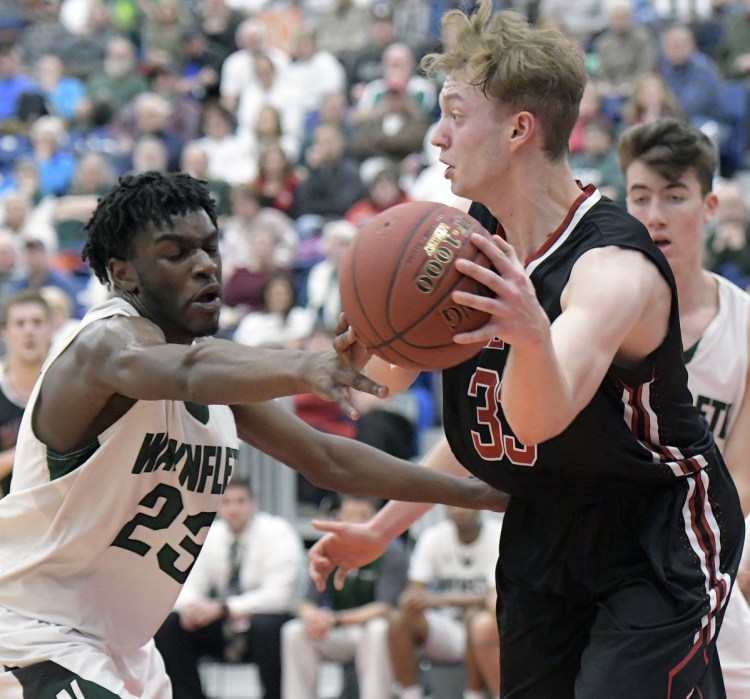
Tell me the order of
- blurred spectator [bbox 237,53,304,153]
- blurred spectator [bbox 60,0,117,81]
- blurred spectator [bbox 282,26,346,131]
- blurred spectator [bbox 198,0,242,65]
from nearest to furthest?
blurred spectator [bbox 237,53,304,153], blurred spectator [bbox 282,26,346,131], blurred spectator [bbox 198,0,242,65], blurred spectator [bbox 60,0,117,81]

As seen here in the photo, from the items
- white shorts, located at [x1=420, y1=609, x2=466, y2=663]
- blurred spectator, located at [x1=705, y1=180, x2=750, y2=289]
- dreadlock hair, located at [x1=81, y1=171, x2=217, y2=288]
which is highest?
dreadlock hair, located at [x1=81, y1=171, x2=217, y2=288]

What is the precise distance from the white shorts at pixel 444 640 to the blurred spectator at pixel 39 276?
4.92 m

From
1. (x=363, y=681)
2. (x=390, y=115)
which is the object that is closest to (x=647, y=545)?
(x=363, y=681)

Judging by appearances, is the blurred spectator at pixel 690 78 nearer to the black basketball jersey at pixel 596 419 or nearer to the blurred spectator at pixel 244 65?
the blurred spectator at pixel 244 65

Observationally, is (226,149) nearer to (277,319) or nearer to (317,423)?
(277,319)

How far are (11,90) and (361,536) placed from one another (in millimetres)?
12739

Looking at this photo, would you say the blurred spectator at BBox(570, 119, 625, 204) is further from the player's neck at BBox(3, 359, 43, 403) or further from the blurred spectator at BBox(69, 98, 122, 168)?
the blurred spectator at BBox(69, 98, 122, 168)

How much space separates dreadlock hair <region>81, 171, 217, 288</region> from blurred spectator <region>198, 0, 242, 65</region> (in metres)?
12.5

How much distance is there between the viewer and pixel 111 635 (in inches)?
145

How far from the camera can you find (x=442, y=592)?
25.1 ft

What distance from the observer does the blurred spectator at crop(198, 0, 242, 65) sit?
16.0 m

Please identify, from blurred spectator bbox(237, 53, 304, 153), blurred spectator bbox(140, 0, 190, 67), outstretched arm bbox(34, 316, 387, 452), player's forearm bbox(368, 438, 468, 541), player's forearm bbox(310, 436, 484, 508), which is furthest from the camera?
blurred spectator bbox(140, 0, 190, 67)

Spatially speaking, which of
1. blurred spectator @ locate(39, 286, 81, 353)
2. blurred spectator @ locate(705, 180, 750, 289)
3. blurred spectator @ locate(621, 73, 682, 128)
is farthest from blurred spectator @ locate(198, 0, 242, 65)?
blurred spectator @ locate(705, 180, 750, 289)

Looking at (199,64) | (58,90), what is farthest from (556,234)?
A: (58,90)
